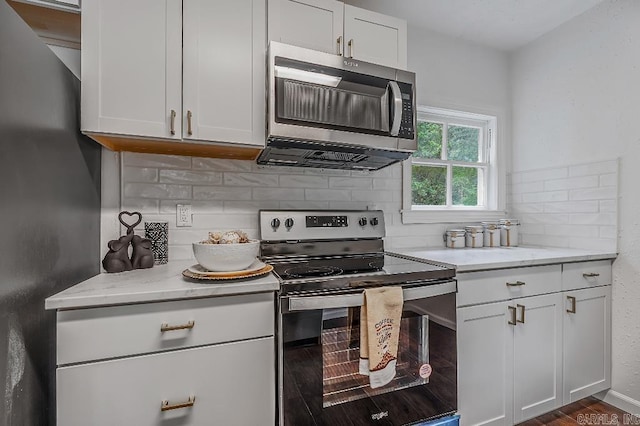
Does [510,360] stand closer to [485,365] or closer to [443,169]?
[485,365]

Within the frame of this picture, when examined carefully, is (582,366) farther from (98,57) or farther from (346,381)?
(98,57)

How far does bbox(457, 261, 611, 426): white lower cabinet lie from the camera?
5.06 ft

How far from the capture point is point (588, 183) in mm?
2109

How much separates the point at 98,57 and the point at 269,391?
151cm

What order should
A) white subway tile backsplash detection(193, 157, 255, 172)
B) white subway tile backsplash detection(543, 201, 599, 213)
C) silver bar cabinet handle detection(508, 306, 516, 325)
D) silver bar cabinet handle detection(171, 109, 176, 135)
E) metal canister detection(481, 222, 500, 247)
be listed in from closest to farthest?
silver bar cabinet handle detection(171, 109, 176, 135)
silver bar cabinet handle detection(508, 306, 516, 325)
white subway tile backsplash detection(193, 157, 255, 172)
white subway tile backsplash detection(543, 201, 599, 213)
metal canister detection(481, 222, 500, 247)

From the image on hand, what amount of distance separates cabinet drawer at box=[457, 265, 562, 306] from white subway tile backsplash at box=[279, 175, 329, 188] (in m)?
0.98

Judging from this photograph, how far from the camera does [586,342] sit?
1860 millimetres

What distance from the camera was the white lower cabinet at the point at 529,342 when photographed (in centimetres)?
154

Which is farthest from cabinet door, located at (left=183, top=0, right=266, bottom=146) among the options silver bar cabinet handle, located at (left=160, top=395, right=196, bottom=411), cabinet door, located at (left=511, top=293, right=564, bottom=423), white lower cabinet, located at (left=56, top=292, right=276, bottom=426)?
cabinet door, located at (left=511, top=293, right=564, bottom=423)

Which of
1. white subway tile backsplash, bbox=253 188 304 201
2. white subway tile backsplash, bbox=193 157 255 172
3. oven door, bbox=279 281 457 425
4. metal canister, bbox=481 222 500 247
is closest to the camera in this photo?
oven door, bbox=279 281 457 425

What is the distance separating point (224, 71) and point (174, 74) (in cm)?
22

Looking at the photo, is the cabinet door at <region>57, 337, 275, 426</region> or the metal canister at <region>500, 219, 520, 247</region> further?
the metal canister at <region>500, 219, 520, 247</region>

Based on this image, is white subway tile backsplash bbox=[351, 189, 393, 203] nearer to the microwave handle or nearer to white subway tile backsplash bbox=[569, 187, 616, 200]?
the microwave handle

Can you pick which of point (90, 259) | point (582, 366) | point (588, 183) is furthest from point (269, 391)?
point (588, 183)
